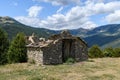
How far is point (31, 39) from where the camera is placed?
52.2 meters

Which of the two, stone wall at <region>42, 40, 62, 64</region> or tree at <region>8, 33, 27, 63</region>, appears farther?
tree at <region>8, 33, 27, 63</region>

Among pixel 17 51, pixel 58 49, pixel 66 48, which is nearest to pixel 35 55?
pixel 58 49

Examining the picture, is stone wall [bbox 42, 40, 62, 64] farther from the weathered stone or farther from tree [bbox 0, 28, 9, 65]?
tree [bbox 0, 28, 9, 65]

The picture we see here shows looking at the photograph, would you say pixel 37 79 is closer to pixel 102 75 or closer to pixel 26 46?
pixel 102 75

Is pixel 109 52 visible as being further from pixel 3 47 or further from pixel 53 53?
pixel 3 47

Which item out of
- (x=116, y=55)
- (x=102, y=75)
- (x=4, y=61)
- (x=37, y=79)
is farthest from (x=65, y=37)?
(x=116, y=55)

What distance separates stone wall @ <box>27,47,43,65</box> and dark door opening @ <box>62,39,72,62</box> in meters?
5.43

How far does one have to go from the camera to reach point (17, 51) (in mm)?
48344

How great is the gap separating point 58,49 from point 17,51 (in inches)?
296

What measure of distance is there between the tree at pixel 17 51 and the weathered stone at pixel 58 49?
1679 mm

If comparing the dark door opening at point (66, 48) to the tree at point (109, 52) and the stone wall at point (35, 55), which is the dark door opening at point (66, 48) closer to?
the stone wall at point (35, 55)

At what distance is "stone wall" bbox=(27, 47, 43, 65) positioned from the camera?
44219mm

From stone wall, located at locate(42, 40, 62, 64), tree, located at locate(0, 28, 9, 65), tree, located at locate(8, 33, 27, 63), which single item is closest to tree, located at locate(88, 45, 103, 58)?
stone wall, located at locate(42, 40, 62, 64)

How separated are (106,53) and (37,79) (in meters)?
44.4
